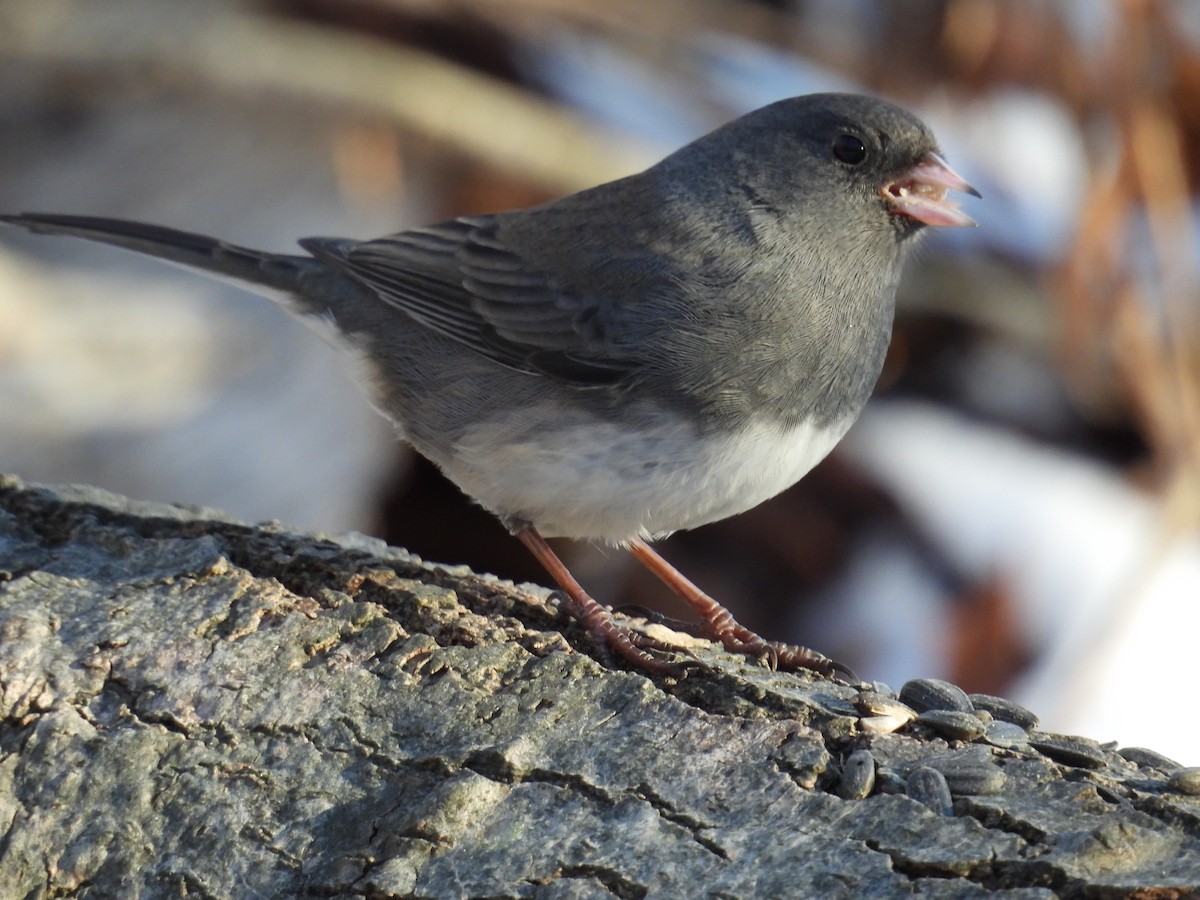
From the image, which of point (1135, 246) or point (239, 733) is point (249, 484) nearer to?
point (239, 733)

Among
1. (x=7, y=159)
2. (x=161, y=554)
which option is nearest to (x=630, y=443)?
(x=161, y=554)

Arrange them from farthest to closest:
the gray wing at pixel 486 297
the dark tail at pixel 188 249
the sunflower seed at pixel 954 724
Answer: the dark tail at pixel 188 249
the gray wing at pixel 486 297
the sunflower seed at pixel 954 724

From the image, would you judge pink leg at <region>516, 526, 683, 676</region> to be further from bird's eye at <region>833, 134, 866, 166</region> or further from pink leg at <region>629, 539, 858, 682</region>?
bird's eye at <region>833, 134, 866, 166</region>

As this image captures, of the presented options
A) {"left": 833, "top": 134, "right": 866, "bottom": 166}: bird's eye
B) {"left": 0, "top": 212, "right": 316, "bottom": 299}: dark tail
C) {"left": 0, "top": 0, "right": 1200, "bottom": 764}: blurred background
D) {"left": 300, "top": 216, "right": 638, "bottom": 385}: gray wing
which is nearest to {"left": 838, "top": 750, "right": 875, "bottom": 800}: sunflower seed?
{"left": 300, "top": 216, "right": 638, "bottom": 385}: gray wing

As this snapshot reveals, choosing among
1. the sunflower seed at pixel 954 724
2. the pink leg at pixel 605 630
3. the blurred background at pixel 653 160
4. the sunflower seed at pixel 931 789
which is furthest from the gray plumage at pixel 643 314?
the blurred background at pixel 653 160

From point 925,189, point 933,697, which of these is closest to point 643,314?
point 925,189

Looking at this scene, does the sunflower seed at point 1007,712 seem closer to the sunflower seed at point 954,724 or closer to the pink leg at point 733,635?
the sunflower seed at point 954,724
